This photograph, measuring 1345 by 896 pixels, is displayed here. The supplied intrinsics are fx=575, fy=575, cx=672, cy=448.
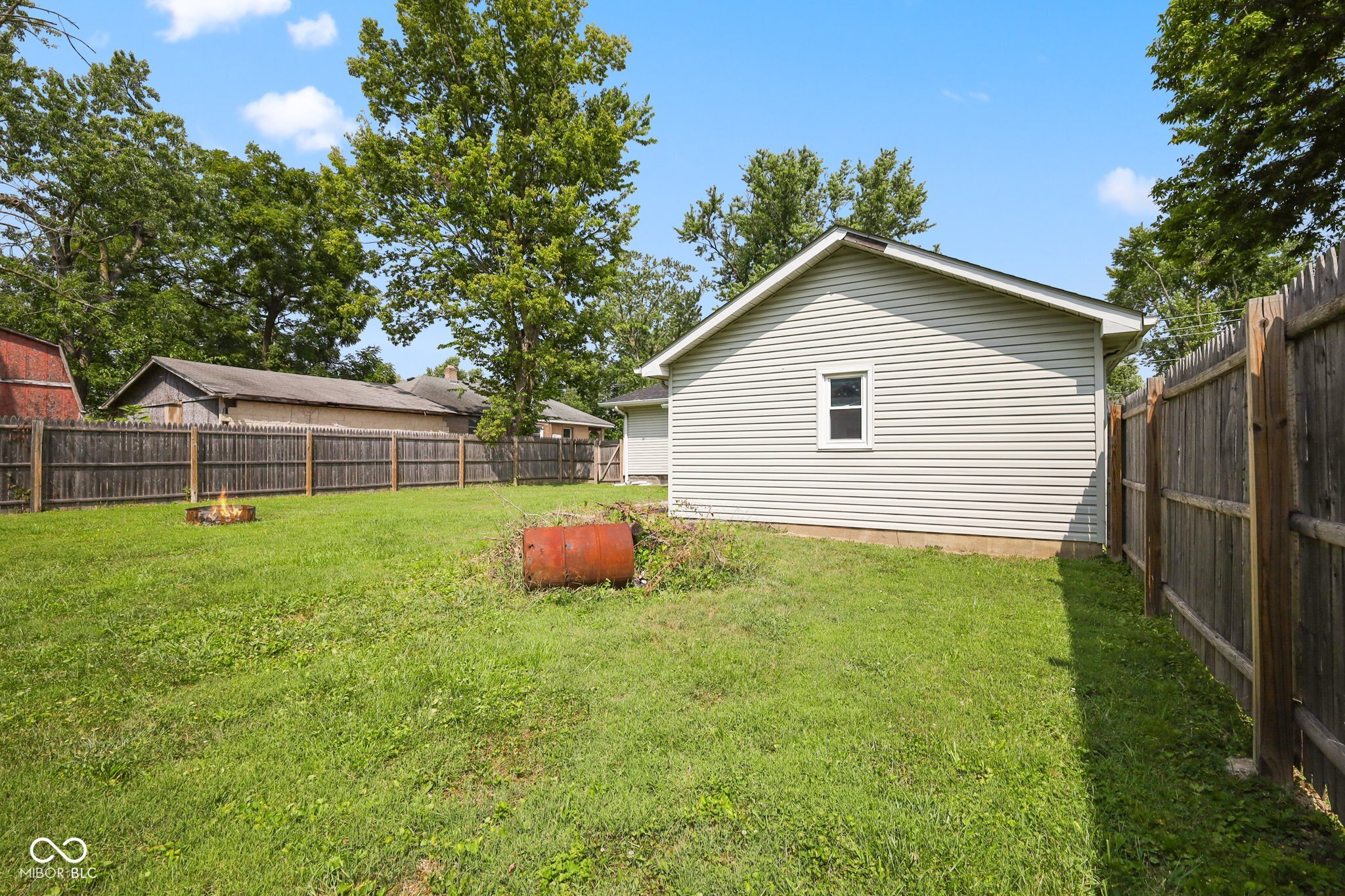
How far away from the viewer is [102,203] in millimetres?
26641

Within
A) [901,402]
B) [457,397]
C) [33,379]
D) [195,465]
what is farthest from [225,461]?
[901,402]

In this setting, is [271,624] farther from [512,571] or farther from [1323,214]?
[1323,214]

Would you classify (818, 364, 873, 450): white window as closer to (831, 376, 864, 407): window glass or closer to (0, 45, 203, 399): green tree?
(831, 376, 864, 407): window glass

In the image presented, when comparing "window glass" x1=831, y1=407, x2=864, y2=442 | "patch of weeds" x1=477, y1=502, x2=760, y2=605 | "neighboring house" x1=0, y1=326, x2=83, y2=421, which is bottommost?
"patch of weeds" x1=477, y1=502, x2=760, y2=605

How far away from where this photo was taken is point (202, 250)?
31094 mm

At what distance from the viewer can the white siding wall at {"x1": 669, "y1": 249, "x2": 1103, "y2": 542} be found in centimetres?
778

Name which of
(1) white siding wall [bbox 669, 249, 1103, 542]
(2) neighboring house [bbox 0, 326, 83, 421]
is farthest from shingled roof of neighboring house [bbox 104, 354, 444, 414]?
(1) white siding wall [bbox 669, 249, 1103, 542]

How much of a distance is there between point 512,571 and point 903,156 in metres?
36.0

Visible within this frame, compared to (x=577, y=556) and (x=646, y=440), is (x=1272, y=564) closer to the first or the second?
(x=577, y=556)

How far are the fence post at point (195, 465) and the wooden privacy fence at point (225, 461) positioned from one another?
0.02 metres

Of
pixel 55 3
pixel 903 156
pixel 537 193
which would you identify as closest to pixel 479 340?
pixel 537 193

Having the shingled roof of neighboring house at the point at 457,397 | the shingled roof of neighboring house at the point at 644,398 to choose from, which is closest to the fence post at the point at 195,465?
the shingled roof of neighboring house at the point at 457,397

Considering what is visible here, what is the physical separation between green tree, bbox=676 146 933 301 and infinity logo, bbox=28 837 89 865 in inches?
1334

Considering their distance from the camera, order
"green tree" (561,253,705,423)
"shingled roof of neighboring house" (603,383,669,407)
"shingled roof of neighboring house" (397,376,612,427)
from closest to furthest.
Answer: "shingled roof of neighboring house" (603,383,669,407) < "shingled roof of neighboring house" (397,376,612,427) < "green tree" (561,253,705,423)
